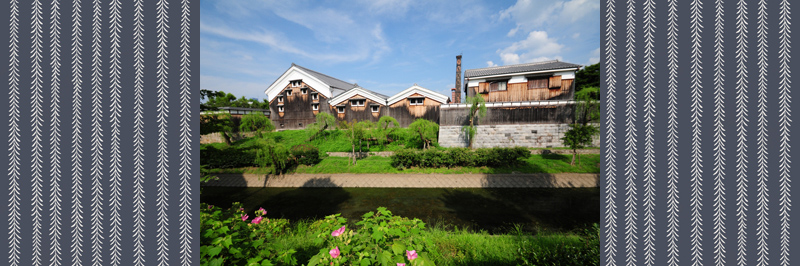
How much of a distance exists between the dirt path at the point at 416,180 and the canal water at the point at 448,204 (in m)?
0.28

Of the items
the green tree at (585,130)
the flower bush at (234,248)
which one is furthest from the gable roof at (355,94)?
the flower bush at (234,248)

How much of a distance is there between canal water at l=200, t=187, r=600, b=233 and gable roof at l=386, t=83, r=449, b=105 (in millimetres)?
8493

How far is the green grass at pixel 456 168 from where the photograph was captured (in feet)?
28.3

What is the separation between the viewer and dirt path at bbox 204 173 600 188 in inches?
315

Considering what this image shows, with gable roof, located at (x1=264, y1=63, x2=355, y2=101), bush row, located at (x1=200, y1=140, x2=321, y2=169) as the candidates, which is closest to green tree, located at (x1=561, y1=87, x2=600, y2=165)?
bush row, located at (x1=200, y1=140, x2=321, y2=169)

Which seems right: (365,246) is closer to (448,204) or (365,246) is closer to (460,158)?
(448,204)

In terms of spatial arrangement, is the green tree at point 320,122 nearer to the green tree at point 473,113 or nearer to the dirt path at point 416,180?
the dirt path at point 416,180

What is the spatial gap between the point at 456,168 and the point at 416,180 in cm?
185

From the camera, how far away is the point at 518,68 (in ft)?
49.0
